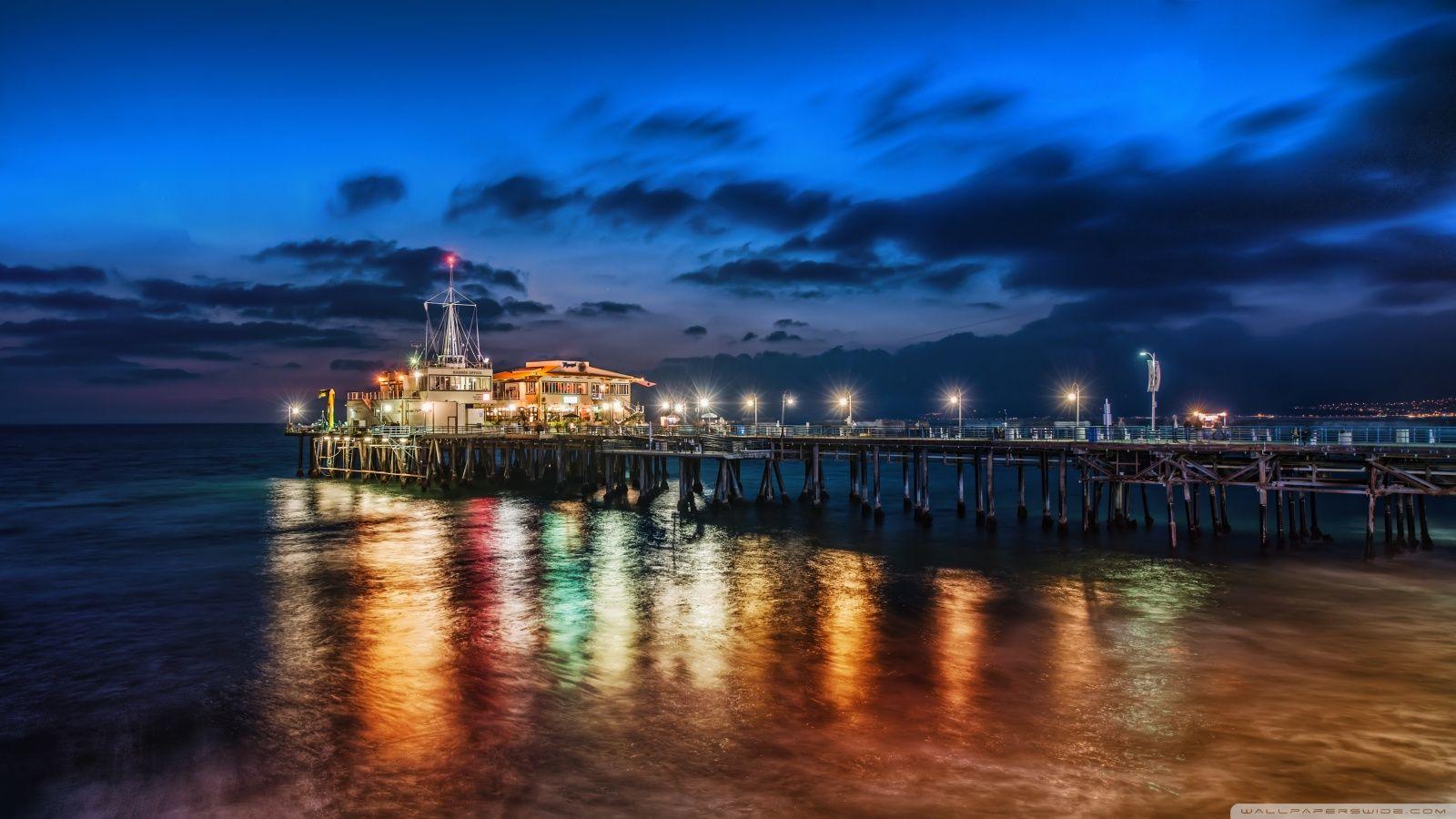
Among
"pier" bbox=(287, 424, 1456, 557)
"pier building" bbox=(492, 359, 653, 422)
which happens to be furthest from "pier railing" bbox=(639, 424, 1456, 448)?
"pier building" bbox=(492, 359, 653, 422)

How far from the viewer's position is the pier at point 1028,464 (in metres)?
32.3

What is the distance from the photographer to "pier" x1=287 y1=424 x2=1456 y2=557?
32344 millimetres

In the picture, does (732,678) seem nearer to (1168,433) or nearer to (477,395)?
(1168,433)

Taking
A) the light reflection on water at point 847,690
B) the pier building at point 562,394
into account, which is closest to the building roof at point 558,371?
the pier building at point 562,394

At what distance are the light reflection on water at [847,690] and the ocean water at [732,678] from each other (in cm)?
9

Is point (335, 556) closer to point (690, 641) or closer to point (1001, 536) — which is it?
point (690, 641)

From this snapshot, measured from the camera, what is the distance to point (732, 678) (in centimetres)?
1870

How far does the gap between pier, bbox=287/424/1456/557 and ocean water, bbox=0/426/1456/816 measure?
8.92 ft

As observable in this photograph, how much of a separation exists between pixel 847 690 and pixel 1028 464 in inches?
1135

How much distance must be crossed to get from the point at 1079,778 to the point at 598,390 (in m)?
74.1

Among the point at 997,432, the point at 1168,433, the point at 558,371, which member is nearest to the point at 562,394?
the point at 558,371

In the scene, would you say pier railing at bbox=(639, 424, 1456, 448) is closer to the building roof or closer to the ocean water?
the ocean water

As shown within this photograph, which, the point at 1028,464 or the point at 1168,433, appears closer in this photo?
the point at 1168,433

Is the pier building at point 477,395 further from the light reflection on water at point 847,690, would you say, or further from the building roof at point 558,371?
the light reflection on water at point 847,690
